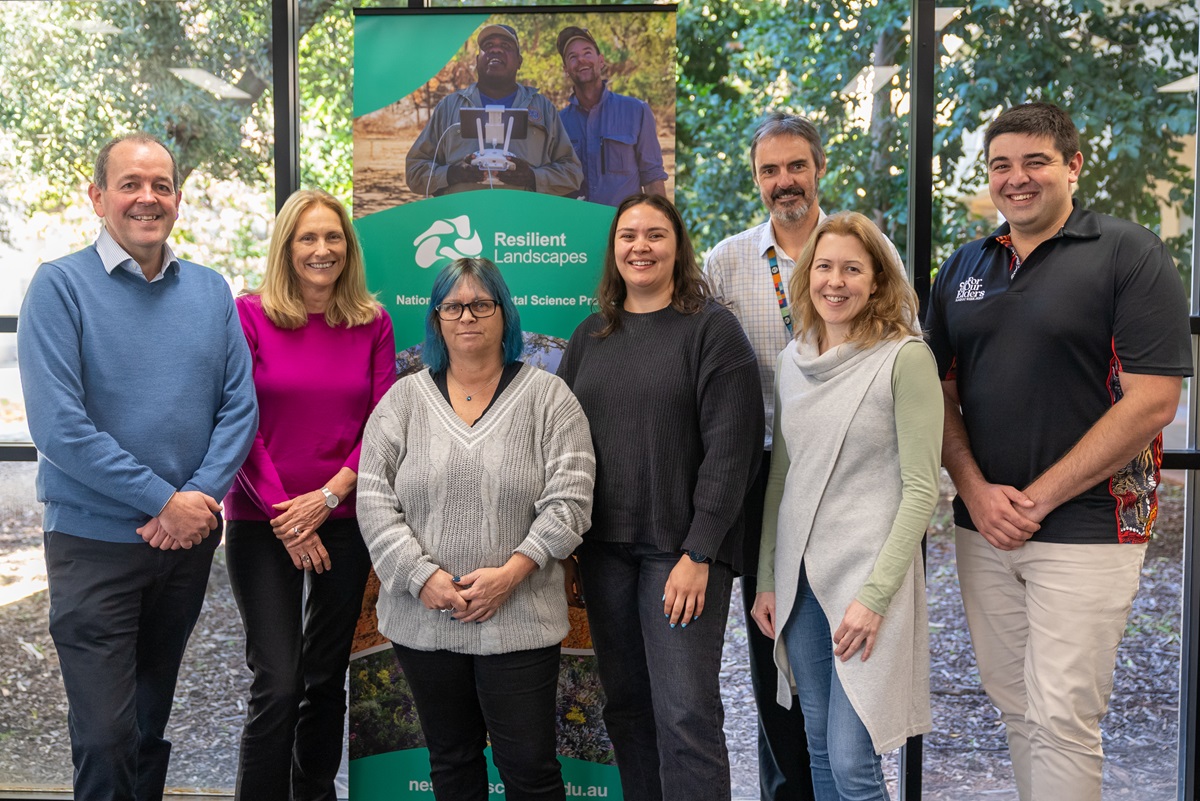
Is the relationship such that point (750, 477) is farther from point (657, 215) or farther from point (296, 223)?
point (296, 223)

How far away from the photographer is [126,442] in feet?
7.53

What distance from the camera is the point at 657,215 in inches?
92.5

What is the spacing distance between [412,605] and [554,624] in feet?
1.10

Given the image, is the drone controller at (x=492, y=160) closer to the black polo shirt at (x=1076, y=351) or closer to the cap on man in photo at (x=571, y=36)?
the cap on man in photo at (x=571, y=36)

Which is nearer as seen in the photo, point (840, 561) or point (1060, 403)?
point (840, 561)

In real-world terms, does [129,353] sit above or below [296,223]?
below

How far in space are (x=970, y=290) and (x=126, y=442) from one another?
83.1 inches

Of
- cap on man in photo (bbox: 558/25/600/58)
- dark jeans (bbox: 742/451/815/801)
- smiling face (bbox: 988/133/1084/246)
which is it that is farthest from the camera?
cap on man in photo (bbox: 558/25/600/58)

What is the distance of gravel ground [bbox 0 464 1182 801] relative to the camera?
310cm

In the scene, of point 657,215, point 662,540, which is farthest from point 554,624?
point 657,215

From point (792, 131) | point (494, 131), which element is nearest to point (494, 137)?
point (494, 131)

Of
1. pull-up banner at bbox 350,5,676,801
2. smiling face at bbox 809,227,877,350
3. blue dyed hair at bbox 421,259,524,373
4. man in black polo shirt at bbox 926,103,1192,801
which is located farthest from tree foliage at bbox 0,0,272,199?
man in black polo shirt at bbox 926,103,1192,801

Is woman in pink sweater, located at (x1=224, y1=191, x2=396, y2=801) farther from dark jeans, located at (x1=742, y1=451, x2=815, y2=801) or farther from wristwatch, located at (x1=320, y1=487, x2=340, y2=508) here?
dark jeans, located at (x1=742, y1=451, x2=815, y2=801)

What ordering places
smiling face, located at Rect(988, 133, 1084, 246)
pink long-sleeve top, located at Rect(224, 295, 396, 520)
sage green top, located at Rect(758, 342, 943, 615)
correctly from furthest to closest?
pink long-sleeve top, located at Rect(224, 295, 396, 520) < smiling face, located at Rect(988, 133, 1084, 246) < sage green top, located at Rect(758, 342, 943, 615)
